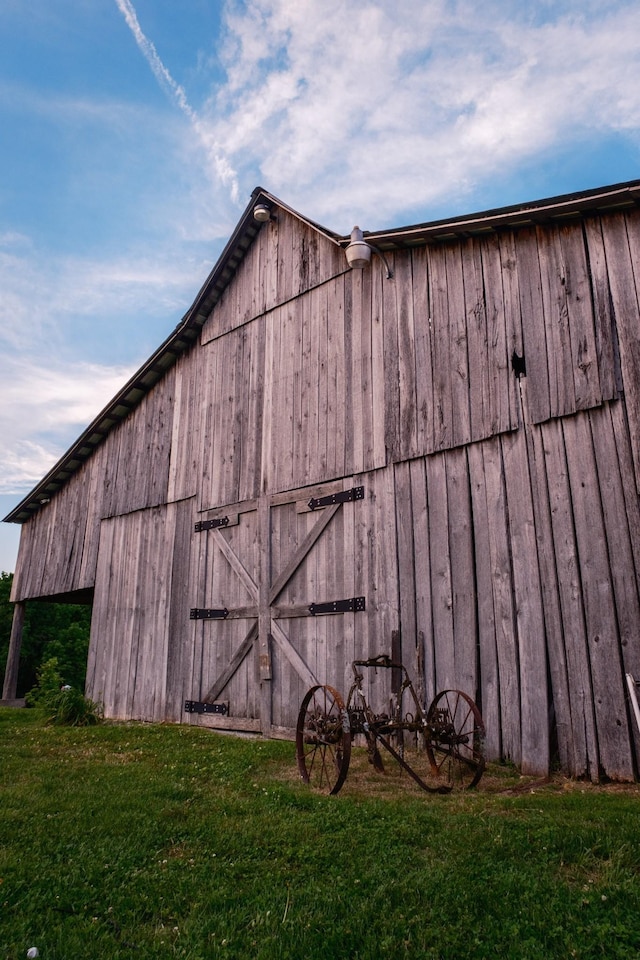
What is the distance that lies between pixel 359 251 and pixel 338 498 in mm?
3322

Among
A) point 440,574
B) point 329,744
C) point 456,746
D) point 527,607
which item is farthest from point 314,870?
point 440,574

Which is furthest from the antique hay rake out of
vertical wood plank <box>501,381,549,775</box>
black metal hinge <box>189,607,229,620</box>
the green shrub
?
the green shrub

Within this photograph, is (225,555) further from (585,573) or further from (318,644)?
(585,573)

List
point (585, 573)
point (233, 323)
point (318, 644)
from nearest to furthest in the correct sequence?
point (585, 573) < point (318, 644) < point (233, 323)

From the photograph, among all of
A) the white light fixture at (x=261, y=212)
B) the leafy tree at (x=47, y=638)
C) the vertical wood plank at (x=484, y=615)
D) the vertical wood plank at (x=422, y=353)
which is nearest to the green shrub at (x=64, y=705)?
the vertical wood plank at (x=484, y=615)

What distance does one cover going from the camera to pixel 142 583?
12586 millimetres

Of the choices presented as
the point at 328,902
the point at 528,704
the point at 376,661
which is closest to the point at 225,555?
the point at 376,661

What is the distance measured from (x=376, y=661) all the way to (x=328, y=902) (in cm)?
402

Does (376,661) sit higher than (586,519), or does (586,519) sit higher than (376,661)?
(586,519)

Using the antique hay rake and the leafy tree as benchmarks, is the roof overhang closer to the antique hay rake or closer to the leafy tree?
the antique hay rake

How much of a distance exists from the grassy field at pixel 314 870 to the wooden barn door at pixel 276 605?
2.73m

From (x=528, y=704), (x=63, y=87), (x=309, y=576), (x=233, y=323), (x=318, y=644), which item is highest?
(x=63, y=87)

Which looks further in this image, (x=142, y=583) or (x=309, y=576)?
(x=142, y=583)

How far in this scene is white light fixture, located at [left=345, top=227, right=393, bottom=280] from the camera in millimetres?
9320
